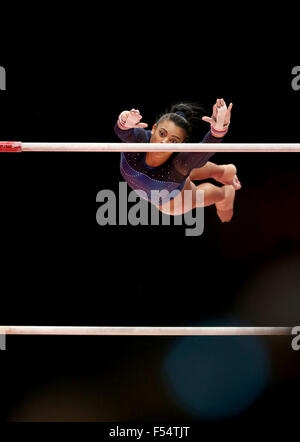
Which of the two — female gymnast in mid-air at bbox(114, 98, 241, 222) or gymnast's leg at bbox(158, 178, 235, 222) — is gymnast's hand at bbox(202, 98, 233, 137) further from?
gymnast's leg at bbox(158, 178, 235, 222)

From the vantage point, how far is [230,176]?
2059 mm

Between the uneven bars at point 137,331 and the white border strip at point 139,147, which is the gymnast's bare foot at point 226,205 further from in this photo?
the uneven bars at point 137,331

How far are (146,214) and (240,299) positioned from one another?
1.56 feet

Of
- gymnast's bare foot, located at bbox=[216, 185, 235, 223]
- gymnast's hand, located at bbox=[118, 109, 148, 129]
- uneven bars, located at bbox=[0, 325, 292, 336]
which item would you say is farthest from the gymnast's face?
uneven bars, located at bbox=[0, 325, 292, 336]

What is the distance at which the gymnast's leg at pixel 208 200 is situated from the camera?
6.77 ft

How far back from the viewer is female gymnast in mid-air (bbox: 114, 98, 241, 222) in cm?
197

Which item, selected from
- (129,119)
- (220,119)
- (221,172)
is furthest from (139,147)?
(221,172)

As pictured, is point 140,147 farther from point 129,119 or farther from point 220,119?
point 220,119

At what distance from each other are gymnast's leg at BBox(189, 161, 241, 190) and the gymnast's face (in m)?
0.15

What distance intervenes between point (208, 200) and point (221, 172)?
0.11 m

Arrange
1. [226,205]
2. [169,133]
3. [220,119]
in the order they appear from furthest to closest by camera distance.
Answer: [226,205]
[169,133]
[220,119]

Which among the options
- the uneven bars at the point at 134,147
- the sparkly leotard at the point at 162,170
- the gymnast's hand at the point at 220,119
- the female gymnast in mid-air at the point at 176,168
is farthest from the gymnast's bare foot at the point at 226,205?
the uneven bars at the point at 134,147

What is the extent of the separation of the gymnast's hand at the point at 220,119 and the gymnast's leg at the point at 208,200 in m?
0.24

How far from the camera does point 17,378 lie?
2113 mm
